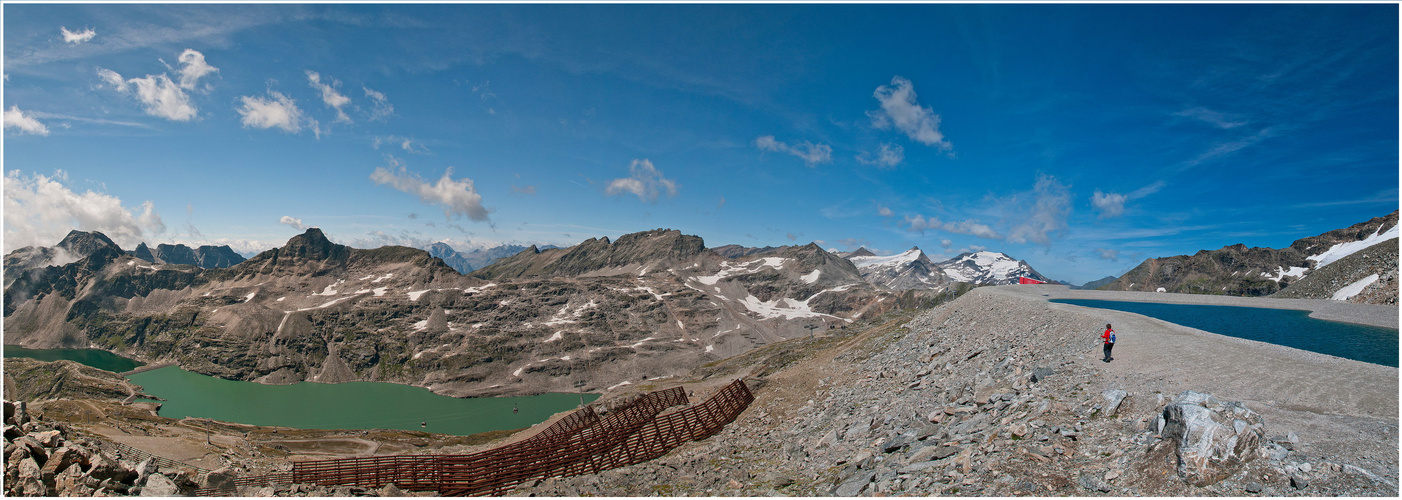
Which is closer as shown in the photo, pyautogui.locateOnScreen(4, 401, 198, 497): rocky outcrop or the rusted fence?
pyautogui.locateOnScreen(4, 401, 198, 497): rocky outcrop

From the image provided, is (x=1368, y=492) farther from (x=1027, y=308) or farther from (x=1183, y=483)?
(x=1027, y=308)

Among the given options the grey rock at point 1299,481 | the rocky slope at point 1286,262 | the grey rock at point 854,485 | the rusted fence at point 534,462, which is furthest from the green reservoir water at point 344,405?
the rocky slope at point 1286,262

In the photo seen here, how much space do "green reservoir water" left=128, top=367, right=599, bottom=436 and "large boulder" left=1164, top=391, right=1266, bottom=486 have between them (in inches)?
5748

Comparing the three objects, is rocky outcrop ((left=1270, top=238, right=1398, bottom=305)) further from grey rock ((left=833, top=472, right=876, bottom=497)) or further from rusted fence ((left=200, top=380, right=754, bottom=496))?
rusted fence ((left=200, top=380, right=754, bottom=496))

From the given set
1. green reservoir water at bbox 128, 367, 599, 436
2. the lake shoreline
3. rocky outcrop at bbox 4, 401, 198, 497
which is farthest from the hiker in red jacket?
green reservoir water at bbox 128, 367, 599, 436

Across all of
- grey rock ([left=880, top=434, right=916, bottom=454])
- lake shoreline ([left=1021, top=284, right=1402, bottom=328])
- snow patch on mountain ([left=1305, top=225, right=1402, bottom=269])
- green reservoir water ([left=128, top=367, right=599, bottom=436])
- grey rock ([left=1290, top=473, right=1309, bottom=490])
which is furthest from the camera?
snow patch on mountain ([left=1305, top=225, right=1402, bottom=269])

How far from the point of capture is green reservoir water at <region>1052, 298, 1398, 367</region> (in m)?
34.4

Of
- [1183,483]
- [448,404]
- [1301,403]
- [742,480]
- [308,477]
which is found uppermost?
[1301,403]

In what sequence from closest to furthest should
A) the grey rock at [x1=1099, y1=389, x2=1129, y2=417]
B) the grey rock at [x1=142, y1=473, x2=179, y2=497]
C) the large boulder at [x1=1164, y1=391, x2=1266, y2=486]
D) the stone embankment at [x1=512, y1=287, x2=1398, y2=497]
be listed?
the large boulder at [x1=1164, y1=391, x2=1266, y2=486] → the stone embankment at [x1=512, y1=287, x2=1398, y2=497] → the grey rock at [x1=1099, y1=389, x2=1129, y2=417] → the grey rock at [x1=142, y1=473, x2=179, y2=497]

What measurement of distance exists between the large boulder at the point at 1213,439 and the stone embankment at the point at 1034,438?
38mm

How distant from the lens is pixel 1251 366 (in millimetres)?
21688

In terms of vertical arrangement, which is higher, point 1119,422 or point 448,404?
point 1119,422

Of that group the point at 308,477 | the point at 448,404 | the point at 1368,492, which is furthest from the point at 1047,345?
the point at 448,404

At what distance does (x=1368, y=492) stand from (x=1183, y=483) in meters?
3.43
